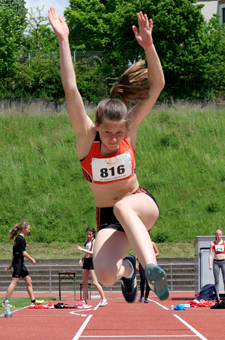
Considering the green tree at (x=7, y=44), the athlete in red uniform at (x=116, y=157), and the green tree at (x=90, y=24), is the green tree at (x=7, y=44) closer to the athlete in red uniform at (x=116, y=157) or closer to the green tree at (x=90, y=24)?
the green tree at (x=90, y=24)

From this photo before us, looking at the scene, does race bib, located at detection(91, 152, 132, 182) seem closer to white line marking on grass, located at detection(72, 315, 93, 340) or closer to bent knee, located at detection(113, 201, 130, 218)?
bent knee, located at detection(113, 201, 130, 218)

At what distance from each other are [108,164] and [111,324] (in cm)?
461

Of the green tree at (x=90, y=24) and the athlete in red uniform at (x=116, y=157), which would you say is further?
the green tree at (x=90, y=24)

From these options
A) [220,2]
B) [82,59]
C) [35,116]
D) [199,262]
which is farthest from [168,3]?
[199,262]

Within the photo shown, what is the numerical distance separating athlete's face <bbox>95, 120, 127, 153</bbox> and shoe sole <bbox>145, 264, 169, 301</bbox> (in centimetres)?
104

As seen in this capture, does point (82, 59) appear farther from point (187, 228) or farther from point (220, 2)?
point (220, 2)

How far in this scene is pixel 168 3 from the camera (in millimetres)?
34312

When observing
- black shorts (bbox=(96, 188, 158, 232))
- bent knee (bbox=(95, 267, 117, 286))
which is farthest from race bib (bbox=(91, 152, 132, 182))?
bent knee (bbox=(95, 267, 117, 286))

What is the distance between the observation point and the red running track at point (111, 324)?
659 centimetres

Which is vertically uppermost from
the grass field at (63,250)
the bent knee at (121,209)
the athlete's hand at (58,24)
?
the athlete's hand at (58,24)

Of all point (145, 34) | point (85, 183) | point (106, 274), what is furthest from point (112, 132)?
→ point (85, 183)

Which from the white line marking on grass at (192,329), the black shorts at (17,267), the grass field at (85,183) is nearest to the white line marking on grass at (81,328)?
the white line marking on grass at (192,329)

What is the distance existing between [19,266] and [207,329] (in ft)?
17.1

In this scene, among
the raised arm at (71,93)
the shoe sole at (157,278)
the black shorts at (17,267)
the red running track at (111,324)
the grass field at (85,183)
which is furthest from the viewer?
the grass field at (85,183)
